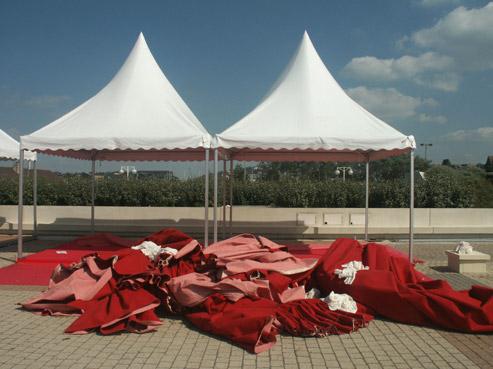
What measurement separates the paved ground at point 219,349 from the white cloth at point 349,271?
0.54 metres

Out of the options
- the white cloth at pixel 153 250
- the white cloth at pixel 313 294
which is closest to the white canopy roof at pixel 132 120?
the white cloth at pixel 153 250

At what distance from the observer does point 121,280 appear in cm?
527

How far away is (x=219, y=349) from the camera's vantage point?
170 inches

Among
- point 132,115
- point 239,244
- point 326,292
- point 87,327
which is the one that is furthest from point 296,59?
point 87,327

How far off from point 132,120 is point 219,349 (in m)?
4.71

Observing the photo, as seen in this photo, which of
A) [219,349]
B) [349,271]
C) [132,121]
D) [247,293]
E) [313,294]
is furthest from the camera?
[132,121]

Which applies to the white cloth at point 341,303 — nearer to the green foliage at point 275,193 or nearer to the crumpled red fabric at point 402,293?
the crumpled red fabric at point 402,293

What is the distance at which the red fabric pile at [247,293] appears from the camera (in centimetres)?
472

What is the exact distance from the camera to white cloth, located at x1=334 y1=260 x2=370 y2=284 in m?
5.39

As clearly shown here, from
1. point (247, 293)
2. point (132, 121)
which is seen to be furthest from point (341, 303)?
point (132, 121)

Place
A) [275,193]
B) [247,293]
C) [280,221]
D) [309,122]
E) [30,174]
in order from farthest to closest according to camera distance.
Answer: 1. [30,174]
2. [275,193]
3. [280,221]
4. [309,122]
5. [247,293]

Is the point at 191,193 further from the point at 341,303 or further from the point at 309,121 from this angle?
the point at 341,303

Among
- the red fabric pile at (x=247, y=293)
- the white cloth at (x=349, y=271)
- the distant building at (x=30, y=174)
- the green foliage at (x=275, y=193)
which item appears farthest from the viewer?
the distant building at (x=30, y=174)

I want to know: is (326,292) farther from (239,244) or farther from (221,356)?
(221,356)
